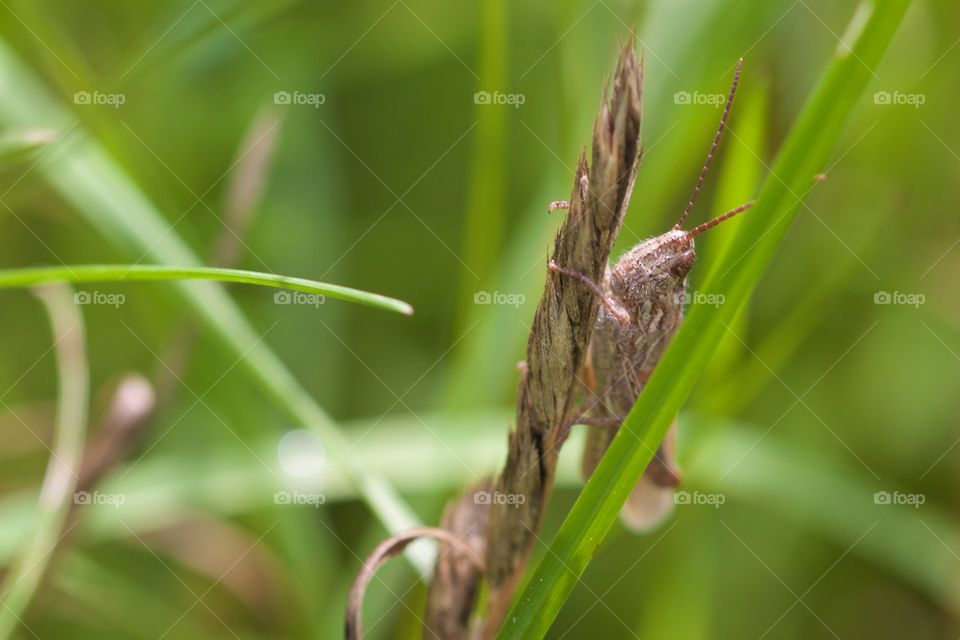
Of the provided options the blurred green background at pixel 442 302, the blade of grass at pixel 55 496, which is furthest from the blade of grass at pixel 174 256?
the blade of grass at pixel 55 496

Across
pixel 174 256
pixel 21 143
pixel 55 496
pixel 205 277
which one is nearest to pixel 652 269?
pixel 205 277

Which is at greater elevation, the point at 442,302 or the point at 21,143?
the point at 442,302

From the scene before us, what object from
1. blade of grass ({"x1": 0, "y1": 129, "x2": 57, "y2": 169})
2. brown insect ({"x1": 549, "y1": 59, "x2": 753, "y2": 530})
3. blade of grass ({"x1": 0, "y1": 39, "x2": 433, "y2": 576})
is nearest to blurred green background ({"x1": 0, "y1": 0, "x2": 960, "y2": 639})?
blade of grass ({"x1": 0, "y1": 39, "x2": 433, "y2": 576})

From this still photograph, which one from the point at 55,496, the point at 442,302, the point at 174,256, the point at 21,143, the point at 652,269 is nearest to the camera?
the point at 21,143

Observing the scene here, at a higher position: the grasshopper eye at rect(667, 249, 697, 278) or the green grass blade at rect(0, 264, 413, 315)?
the grasshopper eye at rect(667, 249, 697, 278)

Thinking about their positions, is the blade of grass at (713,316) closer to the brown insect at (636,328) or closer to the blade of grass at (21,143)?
the brown insect at (636,328)

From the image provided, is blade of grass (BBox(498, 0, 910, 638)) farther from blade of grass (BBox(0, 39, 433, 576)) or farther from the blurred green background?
the blurred green background

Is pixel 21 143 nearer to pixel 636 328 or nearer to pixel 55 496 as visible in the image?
pixel 55 496
